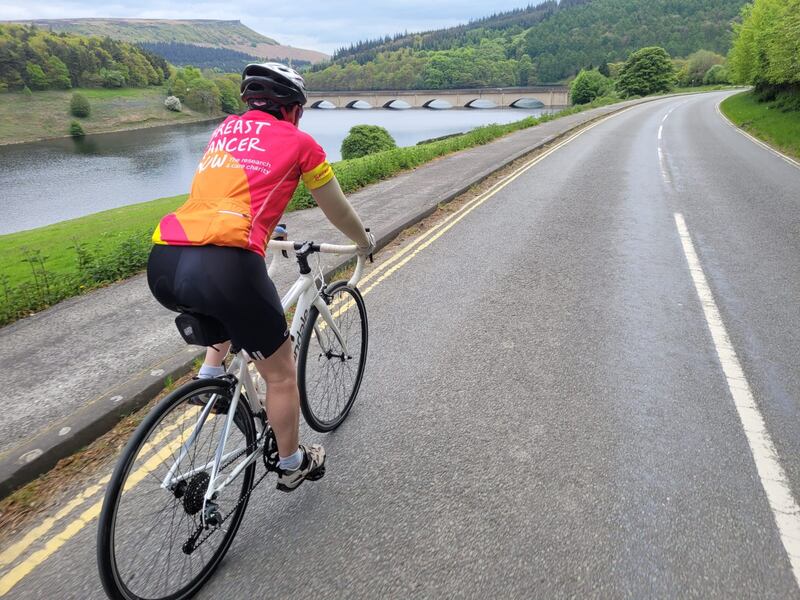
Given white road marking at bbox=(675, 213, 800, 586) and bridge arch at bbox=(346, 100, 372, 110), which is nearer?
white road marking at bbox=(675, 213, 800, 586)

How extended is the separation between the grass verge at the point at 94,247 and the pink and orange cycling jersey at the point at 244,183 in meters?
4.64

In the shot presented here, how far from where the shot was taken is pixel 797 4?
21.1 meters

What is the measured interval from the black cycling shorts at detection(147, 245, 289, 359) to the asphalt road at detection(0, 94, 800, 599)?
121 centimetres

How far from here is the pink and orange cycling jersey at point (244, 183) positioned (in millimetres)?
1941

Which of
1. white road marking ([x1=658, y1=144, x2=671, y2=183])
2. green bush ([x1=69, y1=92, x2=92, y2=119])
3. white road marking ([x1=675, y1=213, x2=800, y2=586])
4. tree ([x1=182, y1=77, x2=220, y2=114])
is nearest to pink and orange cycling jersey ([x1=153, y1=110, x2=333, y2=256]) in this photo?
white road marking ([x1=675, y1=213, x2=800, y2=586])

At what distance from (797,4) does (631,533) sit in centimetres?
2826

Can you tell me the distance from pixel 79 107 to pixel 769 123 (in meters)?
87.1

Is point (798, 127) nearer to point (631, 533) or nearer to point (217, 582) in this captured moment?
point (631, 533)

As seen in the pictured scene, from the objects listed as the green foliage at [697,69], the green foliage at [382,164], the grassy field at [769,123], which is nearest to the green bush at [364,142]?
the green foliage at [382,164]

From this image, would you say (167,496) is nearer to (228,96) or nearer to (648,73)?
(648,73)

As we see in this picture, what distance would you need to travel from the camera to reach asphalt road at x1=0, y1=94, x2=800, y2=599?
230 cm

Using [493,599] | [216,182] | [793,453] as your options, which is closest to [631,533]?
[493,599]

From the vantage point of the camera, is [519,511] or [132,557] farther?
[519,511]

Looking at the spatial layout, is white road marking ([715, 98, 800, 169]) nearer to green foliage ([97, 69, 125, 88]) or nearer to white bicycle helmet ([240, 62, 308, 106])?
white bicycle helmet ([240, 62, 308, 106])
